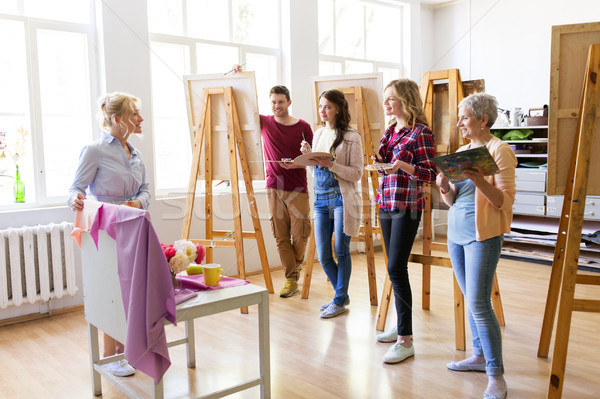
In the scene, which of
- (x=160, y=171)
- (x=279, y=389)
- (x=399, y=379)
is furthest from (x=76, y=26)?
(x=399, y=379)

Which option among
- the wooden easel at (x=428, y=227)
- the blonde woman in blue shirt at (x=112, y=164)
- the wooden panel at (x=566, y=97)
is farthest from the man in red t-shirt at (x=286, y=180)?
the wooden panel at (x=566, y=97)

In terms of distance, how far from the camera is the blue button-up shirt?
2.67 meters

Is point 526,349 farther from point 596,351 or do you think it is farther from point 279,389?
point 279,389

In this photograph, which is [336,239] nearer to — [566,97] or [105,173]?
[105,173]

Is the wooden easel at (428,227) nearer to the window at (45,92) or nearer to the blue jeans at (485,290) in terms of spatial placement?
the blue jeans at (485,290)

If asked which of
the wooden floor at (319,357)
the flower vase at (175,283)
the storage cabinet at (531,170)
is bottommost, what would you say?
the wooden floor at (319,357)

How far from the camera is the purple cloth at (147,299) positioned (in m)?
1.99

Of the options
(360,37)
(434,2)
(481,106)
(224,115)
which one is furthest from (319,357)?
(434,2)

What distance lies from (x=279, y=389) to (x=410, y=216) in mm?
1063

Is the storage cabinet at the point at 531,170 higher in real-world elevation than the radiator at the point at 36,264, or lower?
higher

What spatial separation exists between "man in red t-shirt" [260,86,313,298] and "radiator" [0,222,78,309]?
147 cm

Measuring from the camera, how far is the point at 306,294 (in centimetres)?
420

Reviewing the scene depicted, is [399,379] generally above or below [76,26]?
below

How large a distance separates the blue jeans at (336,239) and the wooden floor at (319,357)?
0.23 metres
